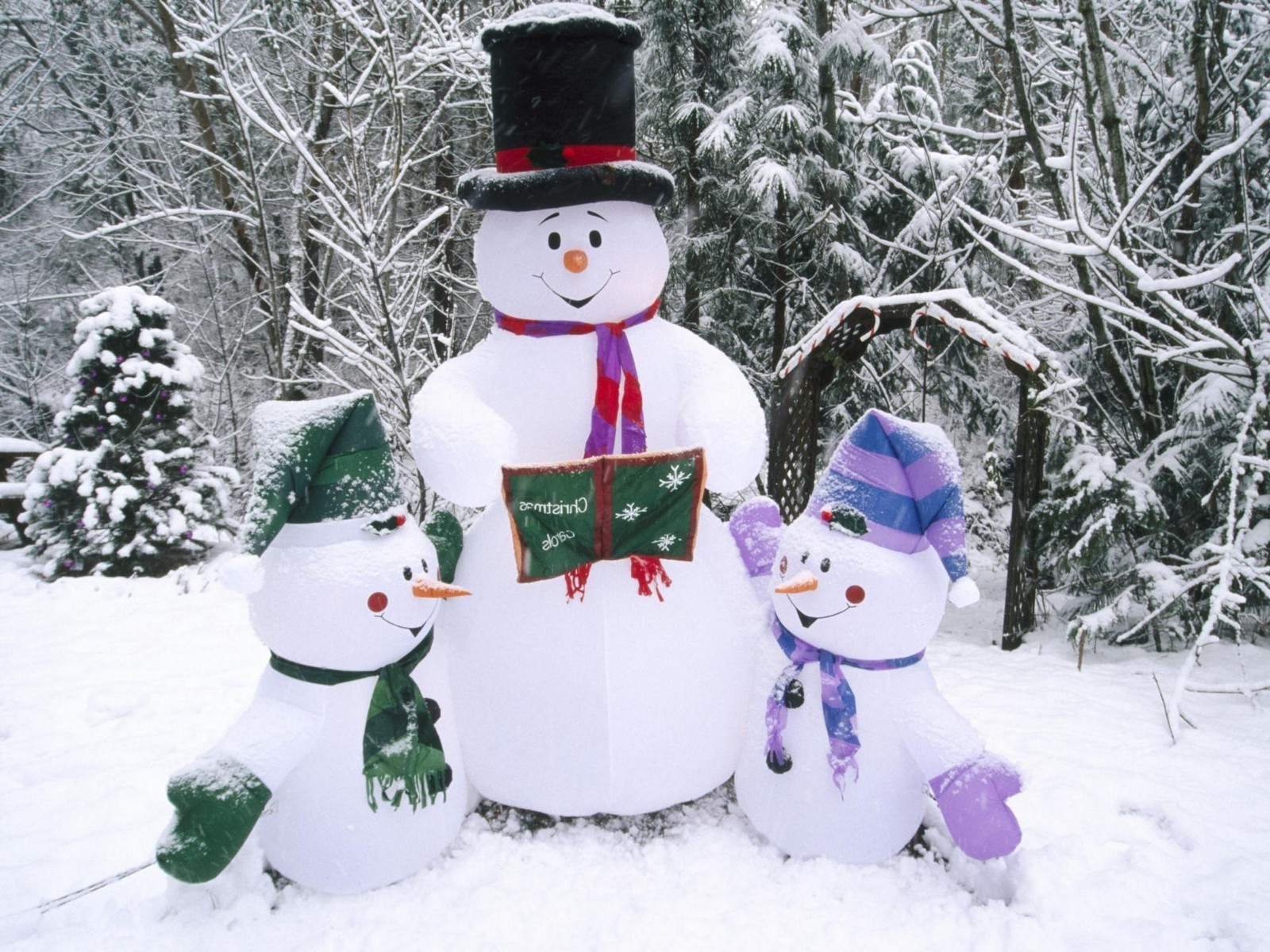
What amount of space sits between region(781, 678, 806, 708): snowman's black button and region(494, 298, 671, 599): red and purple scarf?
468 millimetres

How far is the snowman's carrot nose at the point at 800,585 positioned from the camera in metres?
2.04

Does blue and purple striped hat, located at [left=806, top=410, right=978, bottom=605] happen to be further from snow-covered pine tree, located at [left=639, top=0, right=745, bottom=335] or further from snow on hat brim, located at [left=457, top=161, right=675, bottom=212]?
snow-covered pine tree, located at [left=639, top=0, right=745, bottom=335]

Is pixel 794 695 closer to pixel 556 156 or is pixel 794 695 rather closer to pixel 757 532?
pixel 757 532

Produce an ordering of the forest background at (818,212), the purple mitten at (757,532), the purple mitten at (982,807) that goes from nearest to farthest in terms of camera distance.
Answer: the purple mitten at (982,807), the purple mitten at (757,532), the forest background at (818,212)

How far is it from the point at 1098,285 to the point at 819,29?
4068mm

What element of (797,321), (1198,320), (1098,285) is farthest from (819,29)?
(1198,320)

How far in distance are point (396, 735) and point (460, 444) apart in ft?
2.76

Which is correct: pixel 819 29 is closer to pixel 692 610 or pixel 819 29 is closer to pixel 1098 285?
pixel 1098 285

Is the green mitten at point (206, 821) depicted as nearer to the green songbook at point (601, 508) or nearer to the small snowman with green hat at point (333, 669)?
the small snowman with green hat at point (333, 669)

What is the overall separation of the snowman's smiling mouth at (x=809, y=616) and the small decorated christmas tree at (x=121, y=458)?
6494 mm

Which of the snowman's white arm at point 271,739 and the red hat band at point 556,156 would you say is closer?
the snowman's white arm at point 271,739

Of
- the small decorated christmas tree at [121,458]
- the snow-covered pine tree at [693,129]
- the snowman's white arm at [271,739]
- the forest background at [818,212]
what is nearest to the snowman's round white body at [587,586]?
the snowman's white arm at [271,739]

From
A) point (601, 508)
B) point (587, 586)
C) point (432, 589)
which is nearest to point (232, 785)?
point (432, 589)

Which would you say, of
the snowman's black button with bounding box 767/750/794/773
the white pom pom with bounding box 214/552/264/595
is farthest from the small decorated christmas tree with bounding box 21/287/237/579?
the snowman's black button with bounding box 767/750/794/773
